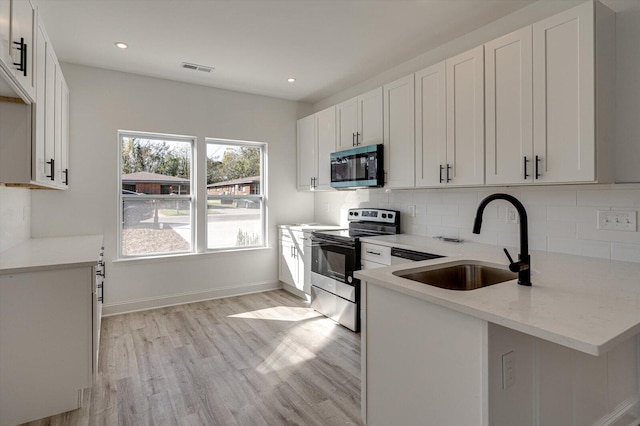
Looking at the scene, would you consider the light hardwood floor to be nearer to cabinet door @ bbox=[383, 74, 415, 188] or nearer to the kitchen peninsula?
the kitchen peninsula

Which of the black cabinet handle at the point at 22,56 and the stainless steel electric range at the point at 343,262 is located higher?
the black cabinet handle at the point at 22,56

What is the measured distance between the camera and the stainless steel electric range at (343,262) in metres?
3.36

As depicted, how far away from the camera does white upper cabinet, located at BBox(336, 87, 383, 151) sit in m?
3.47

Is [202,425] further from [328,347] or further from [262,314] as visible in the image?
[262,314]

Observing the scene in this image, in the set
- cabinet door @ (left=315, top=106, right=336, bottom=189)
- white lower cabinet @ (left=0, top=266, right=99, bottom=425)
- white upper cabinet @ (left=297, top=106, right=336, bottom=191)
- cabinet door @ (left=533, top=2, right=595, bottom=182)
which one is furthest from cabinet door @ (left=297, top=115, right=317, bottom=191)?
white lower cabinet @ (left=0, top=266, right=99, bottom=425)

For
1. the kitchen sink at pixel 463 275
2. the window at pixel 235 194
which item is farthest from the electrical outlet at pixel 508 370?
the window at pixel 235 194

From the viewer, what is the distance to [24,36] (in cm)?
186

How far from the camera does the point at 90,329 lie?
7.11ft

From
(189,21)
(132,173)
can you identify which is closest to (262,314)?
(132,173)

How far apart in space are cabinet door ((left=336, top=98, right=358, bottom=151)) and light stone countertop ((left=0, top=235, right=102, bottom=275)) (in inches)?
102

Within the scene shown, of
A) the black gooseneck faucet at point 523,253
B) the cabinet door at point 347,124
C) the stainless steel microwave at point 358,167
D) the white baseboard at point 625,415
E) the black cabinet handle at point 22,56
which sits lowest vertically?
the white baseboard at point 625,415

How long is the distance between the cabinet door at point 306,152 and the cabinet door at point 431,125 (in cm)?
177

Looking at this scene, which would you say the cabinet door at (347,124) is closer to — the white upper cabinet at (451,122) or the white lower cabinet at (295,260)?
the white upper cabinet at (451,122)

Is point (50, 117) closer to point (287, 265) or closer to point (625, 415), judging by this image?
point (287, 265)
